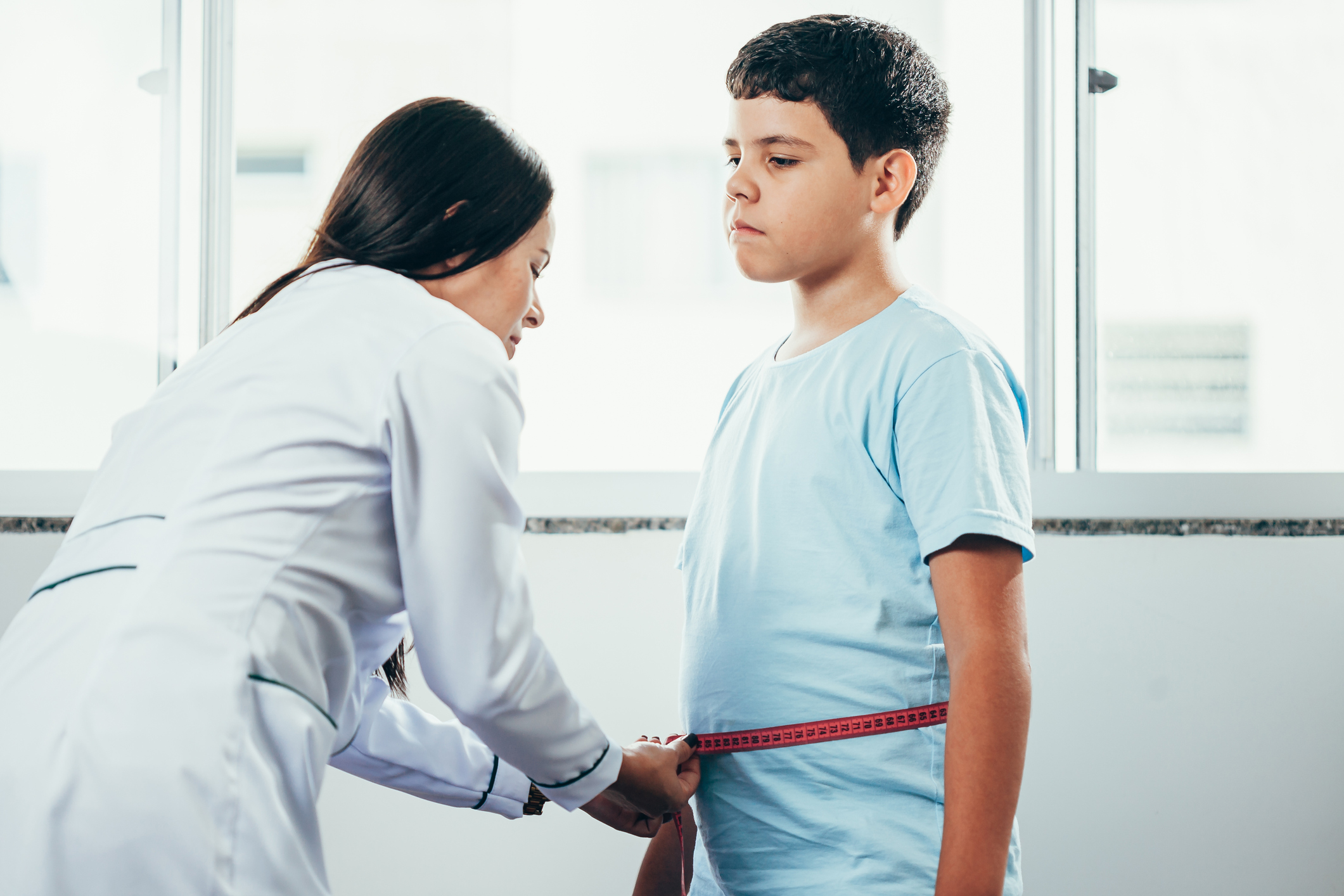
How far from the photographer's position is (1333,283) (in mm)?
1492

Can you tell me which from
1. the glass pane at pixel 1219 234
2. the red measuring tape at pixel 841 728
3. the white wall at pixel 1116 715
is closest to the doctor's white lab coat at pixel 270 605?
the red measuring tape at pixel 841 728

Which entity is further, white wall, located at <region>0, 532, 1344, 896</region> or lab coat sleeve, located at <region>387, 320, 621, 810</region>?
white wall, located at <region>0, 532, 1344, 896</region>

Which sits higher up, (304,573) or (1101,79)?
(1101,79)

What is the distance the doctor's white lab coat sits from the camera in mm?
527

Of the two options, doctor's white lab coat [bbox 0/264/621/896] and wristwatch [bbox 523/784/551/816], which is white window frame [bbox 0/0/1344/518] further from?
doctor's white lab coat [bbox 0/264/621/896]

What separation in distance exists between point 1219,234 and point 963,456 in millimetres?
1147

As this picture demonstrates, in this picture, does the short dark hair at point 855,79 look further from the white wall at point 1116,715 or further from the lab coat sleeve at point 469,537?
the white wall at point 1116,715

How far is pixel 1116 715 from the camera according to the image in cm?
132

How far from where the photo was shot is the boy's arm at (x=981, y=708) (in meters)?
0.64

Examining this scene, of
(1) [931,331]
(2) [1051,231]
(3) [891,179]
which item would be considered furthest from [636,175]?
(1) [931,331]

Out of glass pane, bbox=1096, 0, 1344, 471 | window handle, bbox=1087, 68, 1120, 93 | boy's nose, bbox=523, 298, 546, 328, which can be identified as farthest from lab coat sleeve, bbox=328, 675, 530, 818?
window handle, bbox=1087, 68, 1120, 93

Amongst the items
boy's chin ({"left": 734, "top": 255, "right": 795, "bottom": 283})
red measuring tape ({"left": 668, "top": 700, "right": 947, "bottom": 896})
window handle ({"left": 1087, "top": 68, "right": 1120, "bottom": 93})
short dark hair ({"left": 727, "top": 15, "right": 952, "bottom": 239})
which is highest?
window handle ({"left": 1087, "top": 68, "right": 1120, "bottom": 93})

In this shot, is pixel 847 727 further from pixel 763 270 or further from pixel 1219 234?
pixel 1219 234

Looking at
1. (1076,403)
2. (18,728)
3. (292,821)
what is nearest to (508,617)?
(292,821)
